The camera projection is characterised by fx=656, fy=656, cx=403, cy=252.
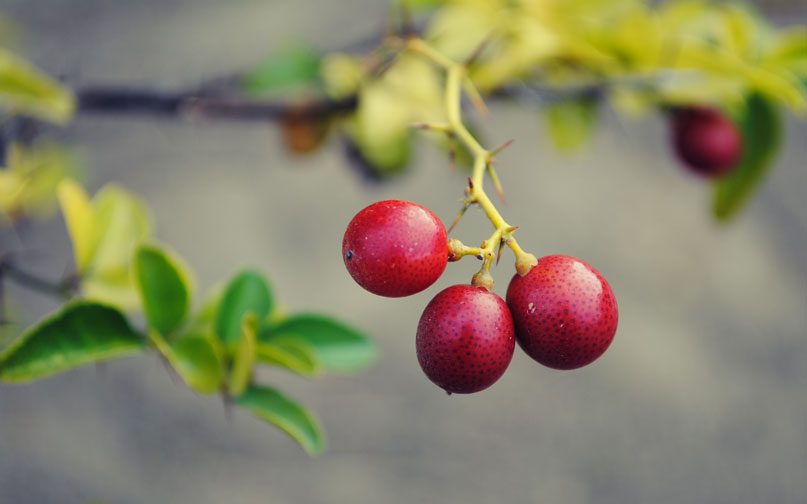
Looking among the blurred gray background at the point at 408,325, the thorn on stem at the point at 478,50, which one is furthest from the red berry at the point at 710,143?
the blurred gray background at the point at 408,325

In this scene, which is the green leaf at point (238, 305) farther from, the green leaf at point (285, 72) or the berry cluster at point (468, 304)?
the green leaf at point (285, 72)

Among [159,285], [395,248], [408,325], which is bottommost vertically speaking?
[408,325]

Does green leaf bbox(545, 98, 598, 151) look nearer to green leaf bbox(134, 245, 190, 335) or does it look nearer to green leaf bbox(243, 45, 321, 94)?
green leaf bbox(243, 45, 321, 94)

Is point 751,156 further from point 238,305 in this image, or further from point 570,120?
point 238,305

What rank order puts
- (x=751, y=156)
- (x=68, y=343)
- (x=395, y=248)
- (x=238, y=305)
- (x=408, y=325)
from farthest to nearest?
(x=408, y=325) → (x=751, y=156) → (x=238, y=305) → (x=68, y=343) → (x=395, y=248)

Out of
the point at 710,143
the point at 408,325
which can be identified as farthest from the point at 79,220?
the point at 408,325
